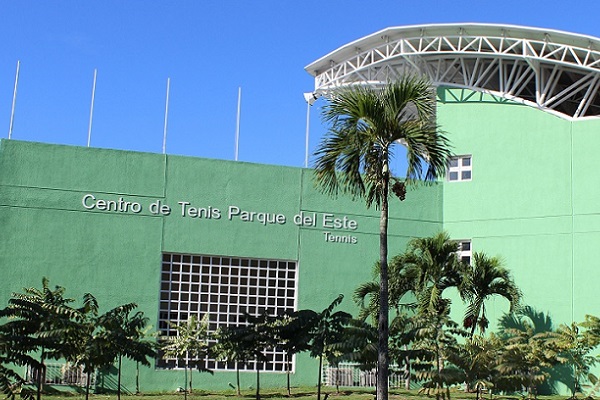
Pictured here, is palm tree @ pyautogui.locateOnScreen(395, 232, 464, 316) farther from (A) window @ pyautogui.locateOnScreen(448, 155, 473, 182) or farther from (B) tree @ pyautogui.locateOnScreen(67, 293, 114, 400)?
(B) tree @ pyautogui.locateOnScreen(67, 293, 114, 400)

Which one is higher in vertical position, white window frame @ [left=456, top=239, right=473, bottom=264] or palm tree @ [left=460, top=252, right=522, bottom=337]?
white window frame @ [left=456, top=239, right=473, bottom=264]

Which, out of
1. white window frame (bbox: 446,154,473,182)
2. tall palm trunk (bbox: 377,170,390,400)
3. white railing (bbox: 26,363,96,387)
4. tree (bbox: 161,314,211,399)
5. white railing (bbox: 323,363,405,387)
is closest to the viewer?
tall palm trunk (bbox: 377,170,390,400)

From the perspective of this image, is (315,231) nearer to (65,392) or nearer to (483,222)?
(483,222)

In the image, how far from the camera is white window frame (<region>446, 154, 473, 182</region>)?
3231 cm

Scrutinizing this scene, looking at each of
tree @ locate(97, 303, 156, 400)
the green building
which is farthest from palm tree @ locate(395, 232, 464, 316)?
tree @ locate(97, 303, 156, 400)

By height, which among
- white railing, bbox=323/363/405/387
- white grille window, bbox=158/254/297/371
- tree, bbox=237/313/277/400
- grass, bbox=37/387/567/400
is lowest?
grass, bbox=37/387/567/400

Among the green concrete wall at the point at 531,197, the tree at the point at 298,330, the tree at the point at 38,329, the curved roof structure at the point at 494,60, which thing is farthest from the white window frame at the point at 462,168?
the tree at the point at 38,329

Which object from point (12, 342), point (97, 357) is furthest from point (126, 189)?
point (12, 342)

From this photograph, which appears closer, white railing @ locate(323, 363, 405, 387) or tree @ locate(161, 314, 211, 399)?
tree @ locate(161, 314, 211, 399)

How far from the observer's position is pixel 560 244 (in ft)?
98.6

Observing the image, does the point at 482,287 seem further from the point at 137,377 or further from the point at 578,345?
the point at 137,377

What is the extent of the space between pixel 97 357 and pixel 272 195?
37.6 ft

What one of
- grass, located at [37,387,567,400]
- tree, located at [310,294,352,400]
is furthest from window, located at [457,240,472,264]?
tree, located at [310,294,352,400]

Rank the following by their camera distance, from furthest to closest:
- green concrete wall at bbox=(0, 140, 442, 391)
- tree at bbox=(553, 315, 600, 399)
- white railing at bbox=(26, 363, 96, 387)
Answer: green concrete wall at bbox=(0, 140, 442, 391), white railing at bbox=(26, 363, 96, 387), tree at bbox=(553, 315, 600, 399)
